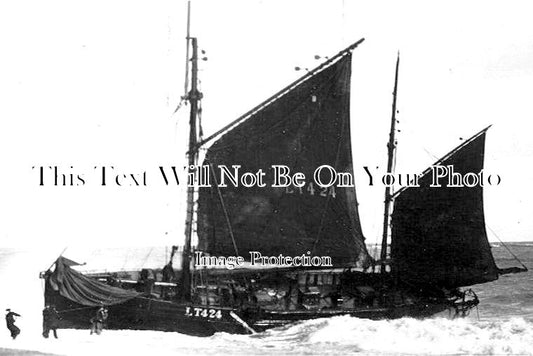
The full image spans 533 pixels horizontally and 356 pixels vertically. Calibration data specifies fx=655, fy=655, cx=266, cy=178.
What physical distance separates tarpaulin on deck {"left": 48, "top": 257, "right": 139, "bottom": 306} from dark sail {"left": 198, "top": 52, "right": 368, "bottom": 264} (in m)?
4.59

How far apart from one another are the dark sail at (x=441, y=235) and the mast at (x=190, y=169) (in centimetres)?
1036

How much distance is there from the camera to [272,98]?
2845 cm

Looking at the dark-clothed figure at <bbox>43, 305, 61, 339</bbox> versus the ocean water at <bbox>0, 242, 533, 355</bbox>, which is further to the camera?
the dark-clothed figure at <bbox>43, 305, 61, 339</bbox>

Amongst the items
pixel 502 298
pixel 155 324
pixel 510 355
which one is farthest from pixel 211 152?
pixel 502 298

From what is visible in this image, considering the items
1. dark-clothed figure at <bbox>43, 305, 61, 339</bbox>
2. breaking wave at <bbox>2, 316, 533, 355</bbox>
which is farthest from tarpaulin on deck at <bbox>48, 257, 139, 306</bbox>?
breaking wave at <bbox>2, 316, 533, 355</bbox>

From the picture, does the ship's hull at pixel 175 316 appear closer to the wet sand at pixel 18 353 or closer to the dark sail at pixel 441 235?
the wet sand at pixel 18 353

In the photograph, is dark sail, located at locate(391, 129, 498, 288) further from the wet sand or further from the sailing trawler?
the wet sand

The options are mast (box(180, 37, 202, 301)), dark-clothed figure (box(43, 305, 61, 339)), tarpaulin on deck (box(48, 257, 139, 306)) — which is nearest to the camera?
dark-clothed figure (box(43, 305, 61, 339))

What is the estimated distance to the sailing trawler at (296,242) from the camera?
83.6 ft

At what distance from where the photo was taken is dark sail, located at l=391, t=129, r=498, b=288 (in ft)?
Result: 103

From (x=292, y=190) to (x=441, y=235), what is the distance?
7.95 metres

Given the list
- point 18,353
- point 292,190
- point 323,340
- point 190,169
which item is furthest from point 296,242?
point 18,353

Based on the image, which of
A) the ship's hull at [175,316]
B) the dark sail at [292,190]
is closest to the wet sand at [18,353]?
the ship's hull at [175,316]

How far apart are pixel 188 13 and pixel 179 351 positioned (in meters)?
13.1
